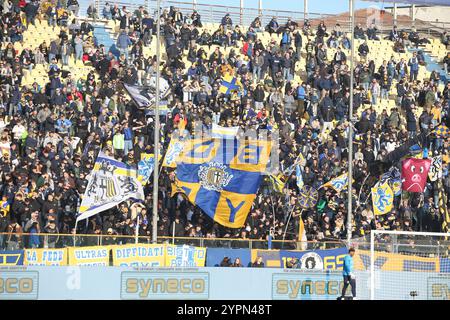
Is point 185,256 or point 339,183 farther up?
point 339,183

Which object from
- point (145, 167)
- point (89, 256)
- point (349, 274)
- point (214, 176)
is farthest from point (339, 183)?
point (89, 256)

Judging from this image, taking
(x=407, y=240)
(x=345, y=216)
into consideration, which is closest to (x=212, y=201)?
(x=345, y=216)

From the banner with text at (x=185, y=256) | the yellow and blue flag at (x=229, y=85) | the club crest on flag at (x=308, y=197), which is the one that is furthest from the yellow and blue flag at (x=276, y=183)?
the banner with text at (x=185, y=256)

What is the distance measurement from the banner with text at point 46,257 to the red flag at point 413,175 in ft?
40.6

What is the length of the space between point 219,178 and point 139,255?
564cm

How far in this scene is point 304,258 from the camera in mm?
30891

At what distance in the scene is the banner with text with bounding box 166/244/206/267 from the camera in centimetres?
2952

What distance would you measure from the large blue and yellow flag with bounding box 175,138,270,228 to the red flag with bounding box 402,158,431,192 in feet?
15.0

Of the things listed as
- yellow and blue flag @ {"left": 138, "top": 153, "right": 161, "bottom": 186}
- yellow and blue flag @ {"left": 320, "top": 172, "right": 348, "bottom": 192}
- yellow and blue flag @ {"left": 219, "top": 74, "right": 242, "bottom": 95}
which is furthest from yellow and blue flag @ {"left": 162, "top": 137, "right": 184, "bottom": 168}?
yellow and blue flag @ {"left": 219, "top": 74, "right": 242, "bottom": 95}

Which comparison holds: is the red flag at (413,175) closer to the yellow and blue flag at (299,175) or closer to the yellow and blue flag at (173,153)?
the yellow and blue flag at (299,175)

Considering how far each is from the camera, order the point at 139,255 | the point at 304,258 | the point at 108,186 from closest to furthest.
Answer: the point at 139,255, the point at 304,258, the point at 108,186

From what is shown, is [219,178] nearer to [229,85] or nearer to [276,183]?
[276,183]

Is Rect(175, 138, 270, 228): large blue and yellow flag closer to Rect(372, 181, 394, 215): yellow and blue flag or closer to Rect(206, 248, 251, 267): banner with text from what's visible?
Rect(206, 248, 251, 267): banner with text

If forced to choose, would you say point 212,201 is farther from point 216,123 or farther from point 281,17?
point 281,17
